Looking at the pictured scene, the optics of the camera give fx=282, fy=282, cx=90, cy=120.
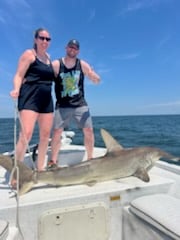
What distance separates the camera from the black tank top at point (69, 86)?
136 inches

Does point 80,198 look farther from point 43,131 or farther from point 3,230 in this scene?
point 43,131

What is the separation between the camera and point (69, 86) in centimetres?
351

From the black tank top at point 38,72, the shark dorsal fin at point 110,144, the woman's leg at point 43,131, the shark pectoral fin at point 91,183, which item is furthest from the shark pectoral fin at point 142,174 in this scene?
the black tank top at point 38,72

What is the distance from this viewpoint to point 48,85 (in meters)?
3.23

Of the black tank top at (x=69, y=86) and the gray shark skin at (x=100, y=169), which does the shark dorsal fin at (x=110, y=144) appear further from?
the black tank top at (x=69, y=86)

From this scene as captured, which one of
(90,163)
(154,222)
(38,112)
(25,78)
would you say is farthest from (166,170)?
(25,78)

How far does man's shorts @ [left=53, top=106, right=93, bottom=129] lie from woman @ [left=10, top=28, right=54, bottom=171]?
30 centimetres

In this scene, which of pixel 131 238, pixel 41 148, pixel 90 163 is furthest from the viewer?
pixel 41 148

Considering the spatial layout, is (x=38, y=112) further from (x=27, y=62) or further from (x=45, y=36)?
(x=45, y=36)

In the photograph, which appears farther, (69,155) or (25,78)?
(69,155)

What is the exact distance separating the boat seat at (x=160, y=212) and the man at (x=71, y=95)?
1357 millimetres

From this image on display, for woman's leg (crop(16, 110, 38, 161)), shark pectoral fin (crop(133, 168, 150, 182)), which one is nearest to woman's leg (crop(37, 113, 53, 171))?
woman's leg (crop(16, 110, 38, 161))

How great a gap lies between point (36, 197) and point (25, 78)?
4.25ft

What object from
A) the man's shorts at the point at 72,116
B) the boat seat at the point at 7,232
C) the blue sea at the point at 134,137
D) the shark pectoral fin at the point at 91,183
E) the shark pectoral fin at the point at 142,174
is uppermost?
the man's shorts at the point at 72,116
